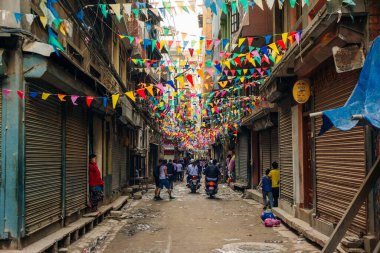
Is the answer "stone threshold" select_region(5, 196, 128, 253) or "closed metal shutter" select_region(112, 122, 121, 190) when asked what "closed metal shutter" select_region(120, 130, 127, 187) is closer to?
"closed metal shutter" select_region(112, 122, 121, 190)

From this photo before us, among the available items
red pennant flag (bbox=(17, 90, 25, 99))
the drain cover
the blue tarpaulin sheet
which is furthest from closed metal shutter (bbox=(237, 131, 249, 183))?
the blue tarpaulin sheet

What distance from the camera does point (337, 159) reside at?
34.3 ft

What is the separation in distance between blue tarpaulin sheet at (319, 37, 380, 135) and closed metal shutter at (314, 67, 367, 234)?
3259mm

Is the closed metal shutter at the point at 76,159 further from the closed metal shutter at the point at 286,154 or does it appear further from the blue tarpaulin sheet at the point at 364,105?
the blue tarpaulin sheet at the point at 364,105

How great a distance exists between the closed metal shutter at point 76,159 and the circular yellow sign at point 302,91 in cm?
624

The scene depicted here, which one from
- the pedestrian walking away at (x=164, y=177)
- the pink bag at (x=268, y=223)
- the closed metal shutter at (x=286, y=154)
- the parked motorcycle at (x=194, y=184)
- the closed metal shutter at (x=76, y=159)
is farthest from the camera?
the parked motorcycle at (x=194, y=184)

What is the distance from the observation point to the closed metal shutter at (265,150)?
22125 millimetres

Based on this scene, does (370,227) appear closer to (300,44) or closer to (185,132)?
(300,44)

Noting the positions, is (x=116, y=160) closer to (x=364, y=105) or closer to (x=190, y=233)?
(x=190, y=233)

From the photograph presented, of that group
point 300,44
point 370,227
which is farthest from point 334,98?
point 370,227

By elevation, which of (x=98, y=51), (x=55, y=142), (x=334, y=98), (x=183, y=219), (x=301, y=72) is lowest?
(x=183, y=219)

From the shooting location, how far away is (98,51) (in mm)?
A: 16719

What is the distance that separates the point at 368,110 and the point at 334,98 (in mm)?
5506

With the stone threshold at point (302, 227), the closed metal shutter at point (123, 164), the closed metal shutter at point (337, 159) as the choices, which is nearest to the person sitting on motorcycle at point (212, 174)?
the closed metal shutter at point (123, 164)
